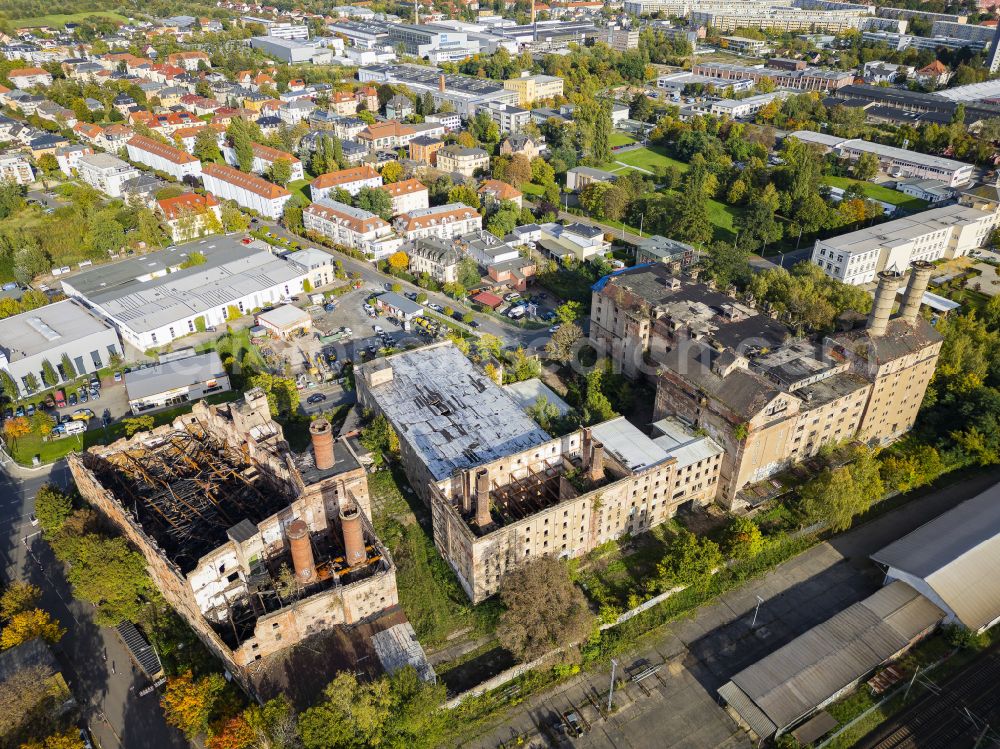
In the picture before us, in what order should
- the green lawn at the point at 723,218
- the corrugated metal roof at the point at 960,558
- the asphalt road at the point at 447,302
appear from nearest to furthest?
1. the corrugated metal roof at the point at 960,558
2. the asphalt road at the point at 447,302
3. the green lawn at the point at 723,218

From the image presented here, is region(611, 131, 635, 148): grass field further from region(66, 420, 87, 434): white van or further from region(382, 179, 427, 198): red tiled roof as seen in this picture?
region(66, 420, 87, 434): white van

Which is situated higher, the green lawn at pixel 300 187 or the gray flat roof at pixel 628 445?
the gray flat roof at pixel 628 445

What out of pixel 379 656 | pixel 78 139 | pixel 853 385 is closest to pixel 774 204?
pixel 853 385

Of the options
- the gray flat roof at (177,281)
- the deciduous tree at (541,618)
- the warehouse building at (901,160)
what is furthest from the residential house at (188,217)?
the warehouse building at (901,160)

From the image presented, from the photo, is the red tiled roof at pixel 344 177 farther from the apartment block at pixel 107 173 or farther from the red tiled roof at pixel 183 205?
the apartment block at pixel 107 173

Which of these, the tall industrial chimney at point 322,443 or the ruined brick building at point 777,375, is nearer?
the tall industrial chimney at point 322,443

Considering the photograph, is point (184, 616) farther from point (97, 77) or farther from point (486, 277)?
point (97, 77)

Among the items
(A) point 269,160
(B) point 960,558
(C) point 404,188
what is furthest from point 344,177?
(B) point 960,558
